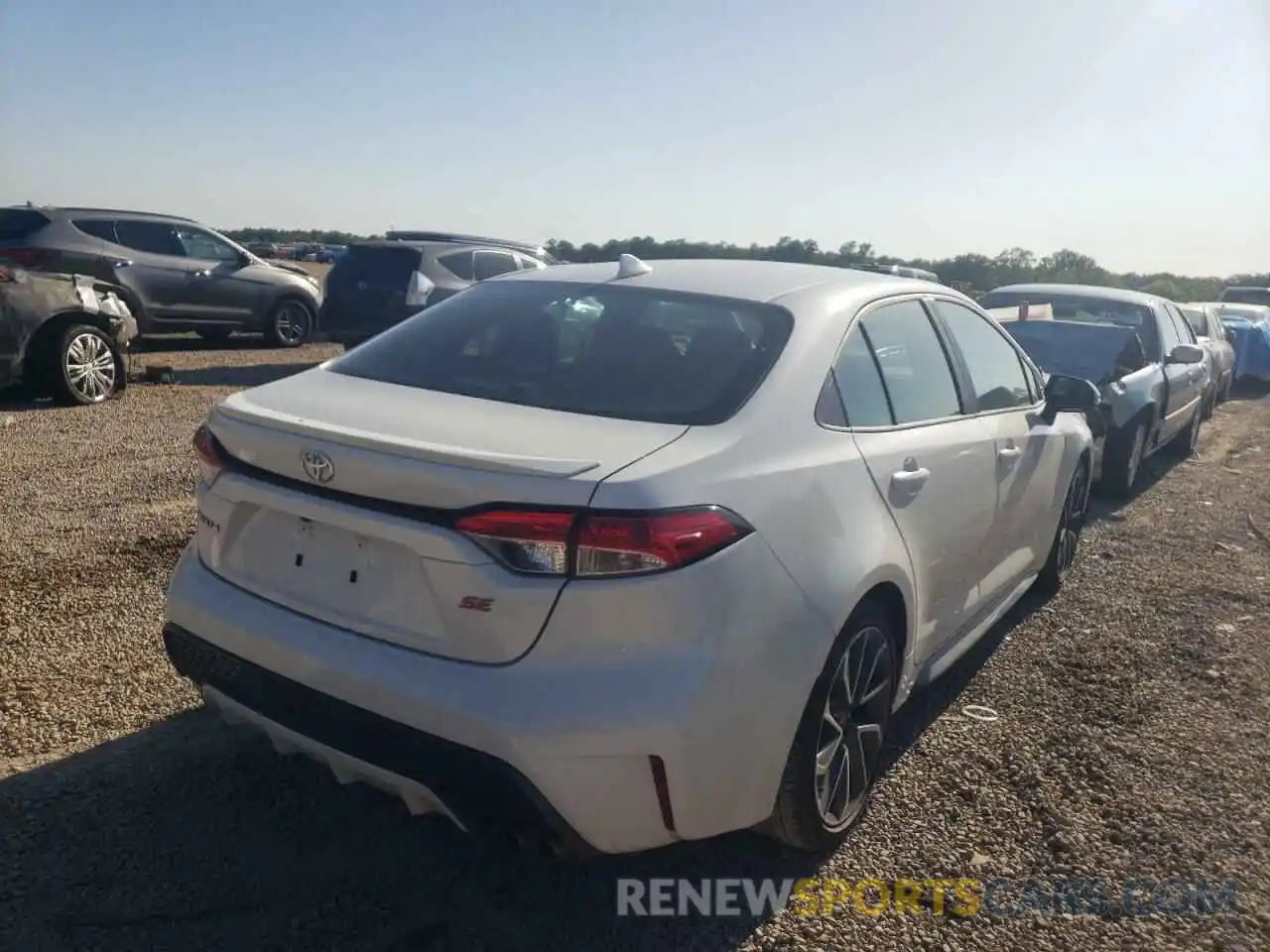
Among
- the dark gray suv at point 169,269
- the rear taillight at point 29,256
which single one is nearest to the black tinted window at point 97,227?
the dark gray suv at point 169,269

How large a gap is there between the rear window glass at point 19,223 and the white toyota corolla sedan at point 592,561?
10.0 metres

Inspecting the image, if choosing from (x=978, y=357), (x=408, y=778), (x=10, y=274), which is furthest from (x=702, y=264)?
(x=10, y=274)

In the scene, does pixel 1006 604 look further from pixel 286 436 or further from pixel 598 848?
pixel 286 436

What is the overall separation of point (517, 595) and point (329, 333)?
412 inches

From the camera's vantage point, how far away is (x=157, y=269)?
41.0 feet

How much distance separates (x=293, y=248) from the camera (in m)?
54.9

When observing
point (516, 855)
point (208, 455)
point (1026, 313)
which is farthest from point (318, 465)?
point (1026, 313)

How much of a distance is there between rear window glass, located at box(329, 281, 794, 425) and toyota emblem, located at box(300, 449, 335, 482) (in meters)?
0.53

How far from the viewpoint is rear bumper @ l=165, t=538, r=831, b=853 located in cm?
225

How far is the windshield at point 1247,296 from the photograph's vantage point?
25656mm

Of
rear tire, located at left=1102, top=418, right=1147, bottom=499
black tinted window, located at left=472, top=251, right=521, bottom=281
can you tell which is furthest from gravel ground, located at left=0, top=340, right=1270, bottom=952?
black tinted window, located at left=472, top=251, right=521, bottom=281

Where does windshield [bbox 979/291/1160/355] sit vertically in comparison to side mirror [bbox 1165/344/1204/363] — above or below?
above

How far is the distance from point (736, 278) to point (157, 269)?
10.9m

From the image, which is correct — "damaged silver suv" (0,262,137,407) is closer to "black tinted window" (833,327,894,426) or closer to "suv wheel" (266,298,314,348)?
"suv wheel" (266,298,314,348)
